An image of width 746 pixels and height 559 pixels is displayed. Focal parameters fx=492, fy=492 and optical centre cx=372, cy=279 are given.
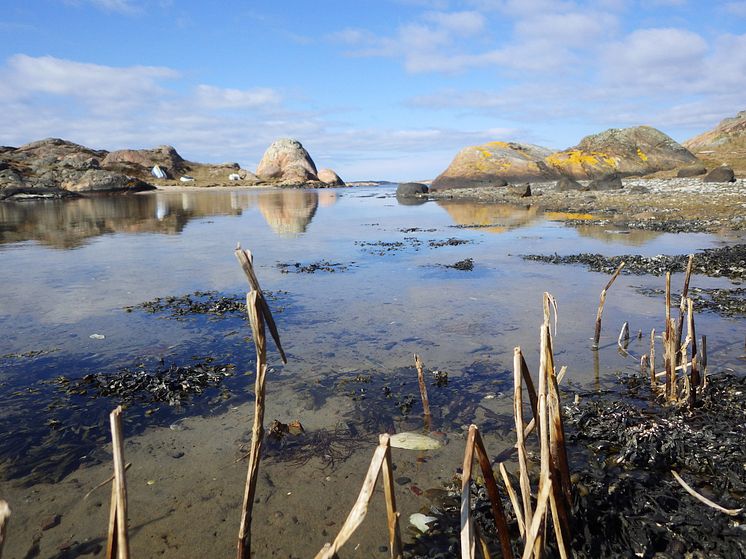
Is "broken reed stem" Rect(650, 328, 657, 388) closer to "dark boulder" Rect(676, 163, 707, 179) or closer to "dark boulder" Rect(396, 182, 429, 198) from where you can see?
"dark boulder" Rect(676, 163, 707, 179)

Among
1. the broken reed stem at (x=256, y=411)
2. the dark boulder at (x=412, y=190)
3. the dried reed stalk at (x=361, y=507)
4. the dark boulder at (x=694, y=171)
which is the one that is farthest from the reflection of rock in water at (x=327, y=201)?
the dried reed stalk at (x=361, y=507)

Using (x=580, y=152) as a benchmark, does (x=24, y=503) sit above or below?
below

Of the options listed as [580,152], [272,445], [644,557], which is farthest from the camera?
[580,152]

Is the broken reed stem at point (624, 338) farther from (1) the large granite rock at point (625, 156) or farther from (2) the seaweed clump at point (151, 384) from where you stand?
(1) the large granite rock at point (625, 156)

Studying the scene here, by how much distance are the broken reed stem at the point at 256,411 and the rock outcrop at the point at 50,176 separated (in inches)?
2105

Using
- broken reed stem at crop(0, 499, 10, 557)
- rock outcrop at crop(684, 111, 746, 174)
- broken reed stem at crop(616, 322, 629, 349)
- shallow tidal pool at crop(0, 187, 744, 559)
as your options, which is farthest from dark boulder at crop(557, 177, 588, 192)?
broken reed stem at crop(0, 499, 10, 557)

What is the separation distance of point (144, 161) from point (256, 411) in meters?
90.3

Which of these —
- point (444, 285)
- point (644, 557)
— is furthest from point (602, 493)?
point (444, 285)

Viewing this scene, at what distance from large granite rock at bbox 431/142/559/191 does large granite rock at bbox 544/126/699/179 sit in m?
1.70

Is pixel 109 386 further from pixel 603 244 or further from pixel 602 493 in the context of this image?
pixel 603 244

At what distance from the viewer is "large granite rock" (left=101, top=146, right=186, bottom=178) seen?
75.5m

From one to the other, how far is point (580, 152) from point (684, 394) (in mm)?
44902

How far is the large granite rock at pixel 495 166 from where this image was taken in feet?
148

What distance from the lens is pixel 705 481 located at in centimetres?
330
